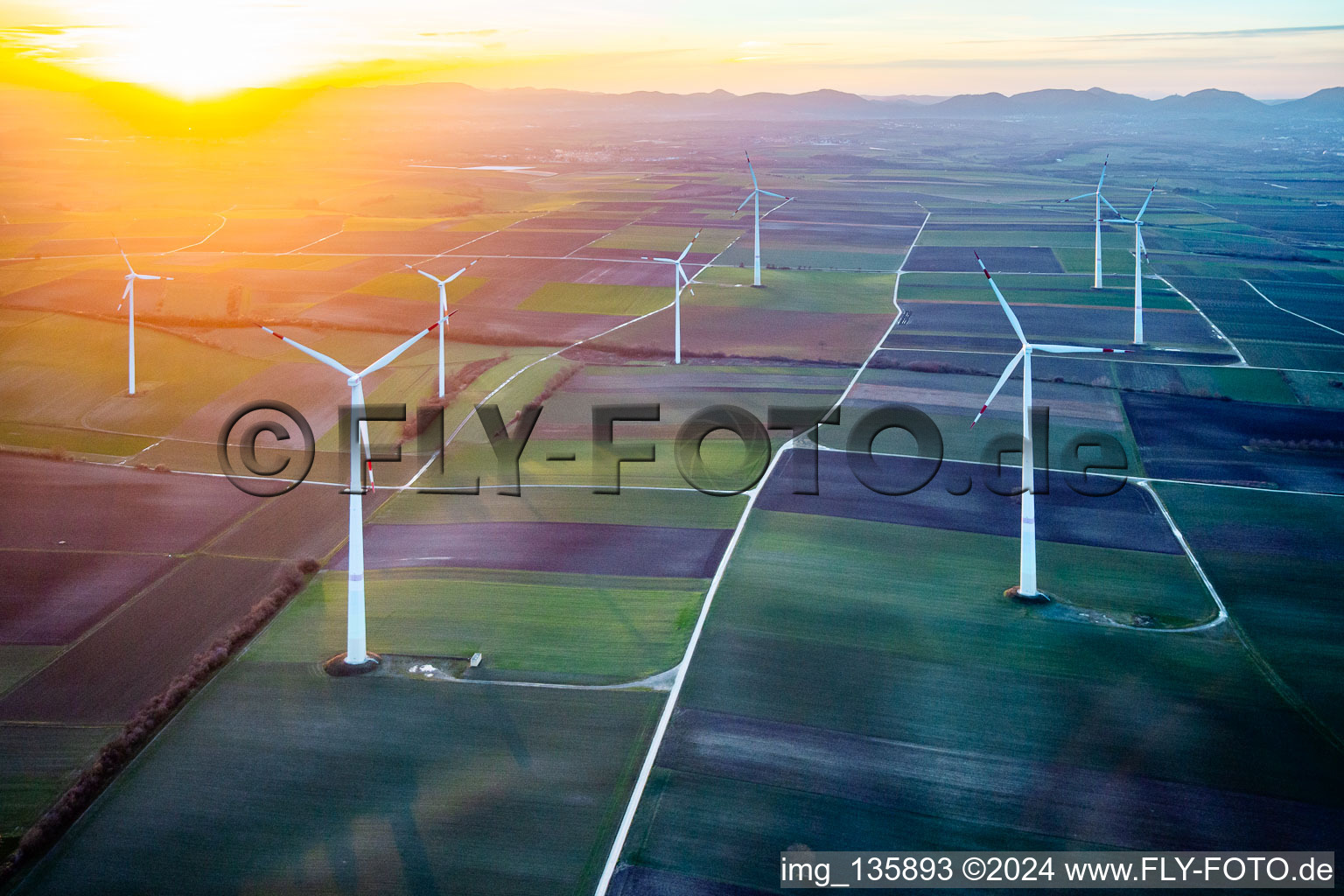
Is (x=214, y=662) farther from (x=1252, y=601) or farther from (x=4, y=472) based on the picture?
(x=1252, y=601)

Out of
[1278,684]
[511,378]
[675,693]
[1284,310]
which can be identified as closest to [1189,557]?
[1278,684]

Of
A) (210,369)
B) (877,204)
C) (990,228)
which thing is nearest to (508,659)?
(210,369)

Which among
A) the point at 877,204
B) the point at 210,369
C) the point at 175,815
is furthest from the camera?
the point at 877,204

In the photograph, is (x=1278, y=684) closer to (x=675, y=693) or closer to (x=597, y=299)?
(x=675, y=693)

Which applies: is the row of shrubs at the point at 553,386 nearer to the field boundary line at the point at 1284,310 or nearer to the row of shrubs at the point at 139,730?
the row of shrubs at the point at 139,730

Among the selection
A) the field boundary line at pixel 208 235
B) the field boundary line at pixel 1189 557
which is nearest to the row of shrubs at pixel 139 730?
the field boundary line at pixel 1189 557
